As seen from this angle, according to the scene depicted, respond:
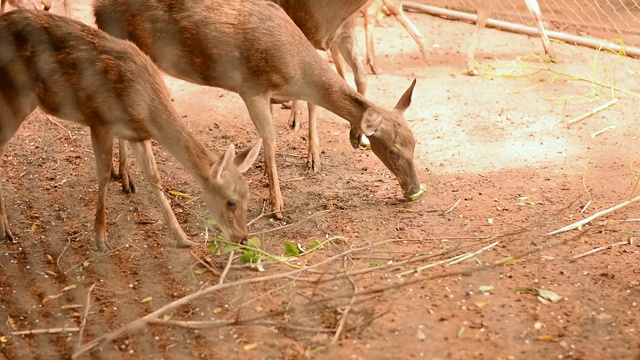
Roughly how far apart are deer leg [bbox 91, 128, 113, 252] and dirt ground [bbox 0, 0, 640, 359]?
0.27ft

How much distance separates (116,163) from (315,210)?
55.5 inches

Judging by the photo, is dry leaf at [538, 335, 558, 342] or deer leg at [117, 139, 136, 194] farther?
deer leg at [117, 139, 136, 194]

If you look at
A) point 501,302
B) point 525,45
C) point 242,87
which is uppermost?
point 242,87

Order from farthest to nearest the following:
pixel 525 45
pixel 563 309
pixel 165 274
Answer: pixel 525 45 < pixel 165 274 < pixel 563 309

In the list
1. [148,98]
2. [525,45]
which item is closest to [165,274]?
[148,98]

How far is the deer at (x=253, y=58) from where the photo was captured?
189 inches

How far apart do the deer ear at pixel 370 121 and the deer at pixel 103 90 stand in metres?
0.87

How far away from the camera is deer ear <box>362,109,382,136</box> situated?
4879 millimetres

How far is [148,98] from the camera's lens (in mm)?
4270

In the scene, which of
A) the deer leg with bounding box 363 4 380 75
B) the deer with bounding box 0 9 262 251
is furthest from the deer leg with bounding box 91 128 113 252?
the deer leg with bounding box 363 4 380 75

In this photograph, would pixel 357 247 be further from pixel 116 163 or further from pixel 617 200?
pixel 116 163

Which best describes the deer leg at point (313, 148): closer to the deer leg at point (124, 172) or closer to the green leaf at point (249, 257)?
the deer leg at point (124, 172)

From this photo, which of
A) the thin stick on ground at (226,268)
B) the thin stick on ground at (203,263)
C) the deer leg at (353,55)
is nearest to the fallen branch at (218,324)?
the thin stick on ground at (226,268)

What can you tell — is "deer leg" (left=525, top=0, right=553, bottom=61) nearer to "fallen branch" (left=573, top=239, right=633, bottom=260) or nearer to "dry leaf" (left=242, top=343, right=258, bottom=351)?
"fallen branch" (left=573, top=239, right=633, bottom=260)
